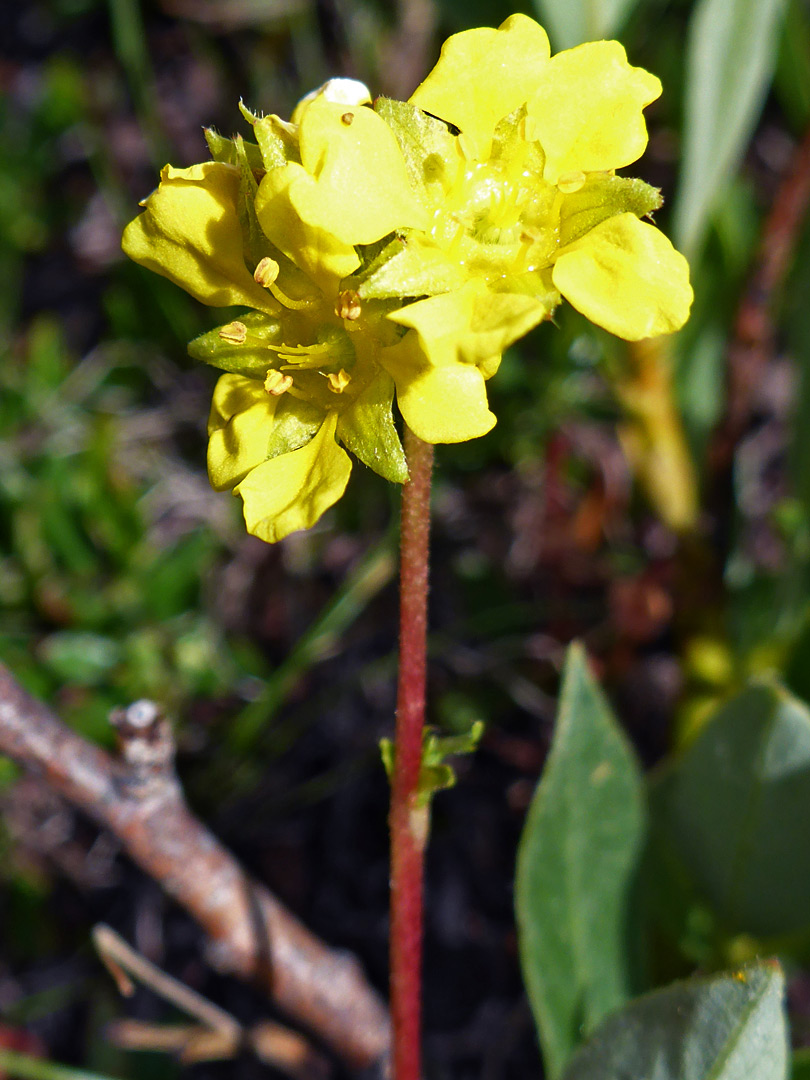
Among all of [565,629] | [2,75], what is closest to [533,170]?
[565,629]

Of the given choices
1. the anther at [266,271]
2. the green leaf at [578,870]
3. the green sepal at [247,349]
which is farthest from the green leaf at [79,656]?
the anther at [266,271]

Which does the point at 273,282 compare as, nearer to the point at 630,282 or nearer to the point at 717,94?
the point at 630,282

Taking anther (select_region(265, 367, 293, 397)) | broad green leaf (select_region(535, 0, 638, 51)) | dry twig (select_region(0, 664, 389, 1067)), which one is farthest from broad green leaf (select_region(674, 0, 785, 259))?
dry twig (select_region(0, 664, 389, 1067))

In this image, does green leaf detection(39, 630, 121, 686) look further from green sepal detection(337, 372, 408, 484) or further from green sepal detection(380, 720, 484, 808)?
green sepal detection(337, 372, 408, 484)

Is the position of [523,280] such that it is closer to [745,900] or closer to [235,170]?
[235,170]

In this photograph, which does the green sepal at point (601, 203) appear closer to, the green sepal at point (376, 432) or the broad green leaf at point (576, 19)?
the green sepal at point (376, 432)
